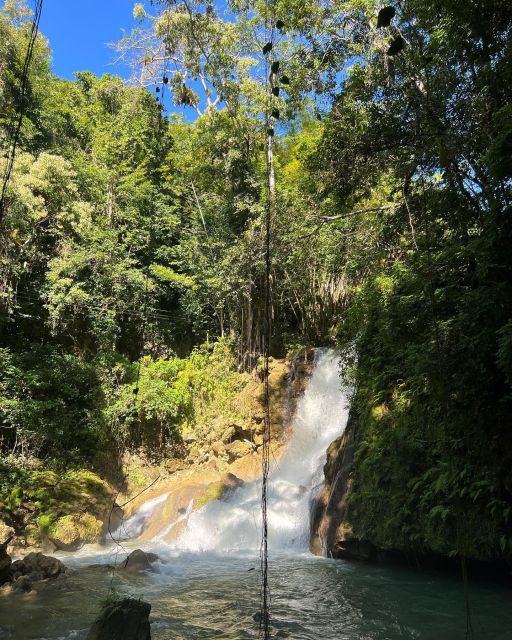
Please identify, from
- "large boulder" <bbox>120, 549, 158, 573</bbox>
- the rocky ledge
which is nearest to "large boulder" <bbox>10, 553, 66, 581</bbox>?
the rocky ledge

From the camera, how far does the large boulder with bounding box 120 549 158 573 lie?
7570mm

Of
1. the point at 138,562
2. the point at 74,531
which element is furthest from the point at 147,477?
Result: the point at 138,562

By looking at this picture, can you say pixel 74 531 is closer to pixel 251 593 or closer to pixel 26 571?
pixel 26 571

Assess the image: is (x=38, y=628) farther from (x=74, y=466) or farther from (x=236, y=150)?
(x=236, y=150)

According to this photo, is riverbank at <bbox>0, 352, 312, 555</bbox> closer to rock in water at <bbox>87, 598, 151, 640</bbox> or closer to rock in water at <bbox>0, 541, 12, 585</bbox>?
rock in water at <bbox>0, 541, 12, 585</bbox>

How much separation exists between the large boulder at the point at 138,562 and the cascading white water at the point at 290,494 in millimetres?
1494

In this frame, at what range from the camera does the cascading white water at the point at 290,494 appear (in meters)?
9.36

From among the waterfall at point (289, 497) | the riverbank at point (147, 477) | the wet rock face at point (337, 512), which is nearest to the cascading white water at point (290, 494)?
the waterfall at point (289, 497)

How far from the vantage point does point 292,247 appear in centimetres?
1052

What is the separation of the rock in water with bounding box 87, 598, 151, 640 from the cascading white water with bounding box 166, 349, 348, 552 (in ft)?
16.1

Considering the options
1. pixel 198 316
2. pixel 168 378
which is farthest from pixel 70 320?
pixel 198 316

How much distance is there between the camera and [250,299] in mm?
15836

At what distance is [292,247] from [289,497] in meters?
5.31

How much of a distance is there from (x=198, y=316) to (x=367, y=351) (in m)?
9.95
